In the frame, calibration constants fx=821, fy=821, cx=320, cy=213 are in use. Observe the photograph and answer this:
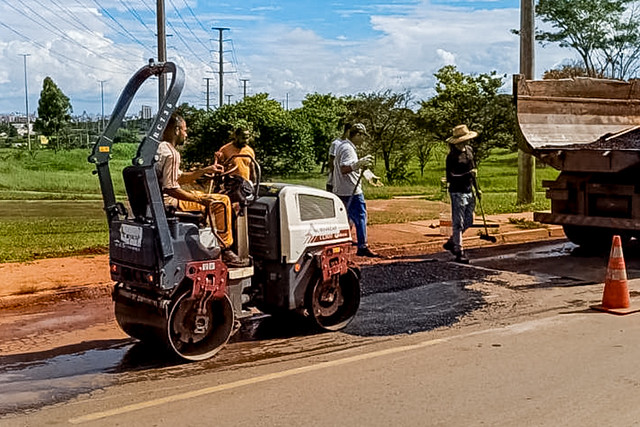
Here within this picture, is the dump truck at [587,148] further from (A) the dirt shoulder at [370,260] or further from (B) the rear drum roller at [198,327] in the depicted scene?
(B) the rear drum roller at [198,327]

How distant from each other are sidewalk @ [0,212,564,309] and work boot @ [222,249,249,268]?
10.3 ft

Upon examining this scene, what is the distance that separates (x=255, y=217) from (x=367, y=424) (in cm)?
262

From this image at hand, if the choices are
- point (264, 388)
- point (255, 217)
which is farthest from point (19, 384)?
point (255, 217)

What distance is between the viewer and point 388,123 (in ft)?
94.4

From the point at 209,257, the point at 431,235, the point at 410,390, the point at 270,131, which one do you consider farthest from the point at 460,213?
the point at 270,131

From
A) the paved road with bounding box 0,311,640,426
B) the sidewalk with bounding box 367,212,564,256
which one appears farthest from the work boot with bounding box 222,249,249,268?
the sidewalk with bounding box 367,212,564,256

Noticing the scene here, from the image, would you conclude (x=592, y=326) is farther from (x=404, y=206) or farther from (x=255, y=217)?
(x=404, y=206)

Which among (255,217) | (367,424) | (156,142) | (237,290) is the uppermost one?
(156,142)

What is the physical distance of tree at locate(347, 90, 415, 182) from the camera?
2861cm

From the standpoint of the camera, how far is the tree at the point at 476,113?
29109mm

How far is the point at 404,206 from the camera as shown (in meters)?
18.1

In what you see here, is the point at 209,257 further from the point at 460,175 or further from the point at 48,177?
the point at 48,177

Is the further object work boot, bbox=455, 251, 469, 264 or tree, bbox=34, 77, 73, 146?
tree, bbox=34, 77, 73, 146

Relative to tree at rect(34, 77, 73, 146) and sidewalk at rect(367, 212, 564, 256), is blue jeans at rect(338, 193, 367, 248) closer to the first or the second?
sidewalk at rect(367, 212, 564, 256)
